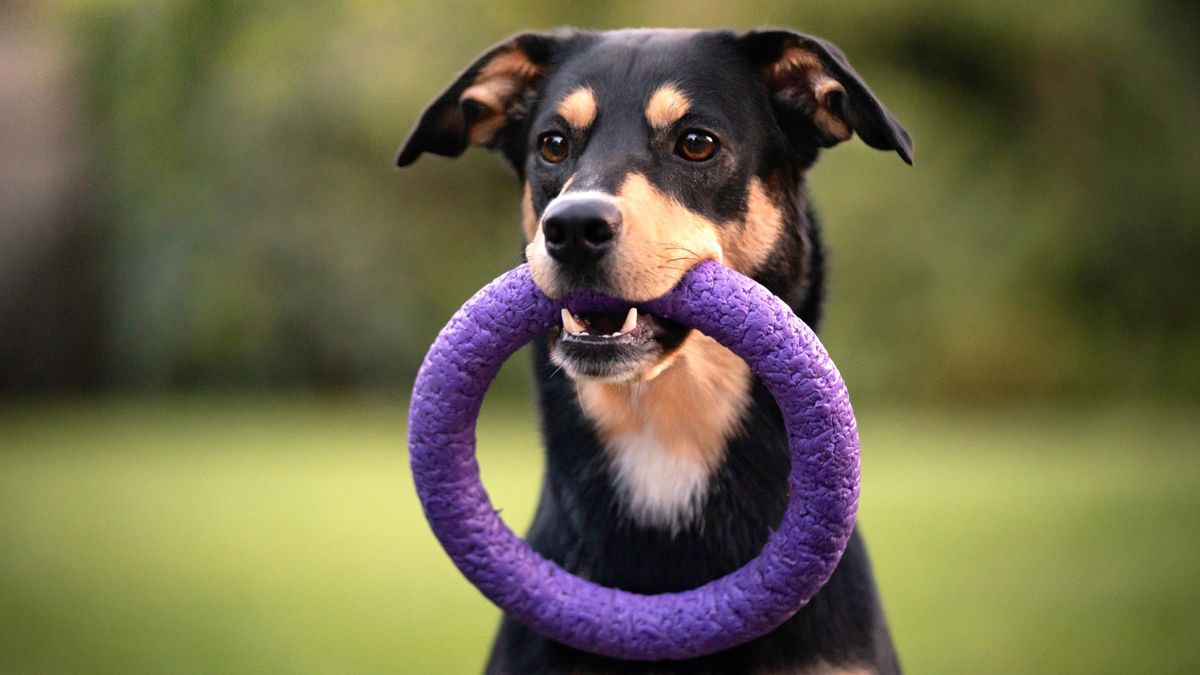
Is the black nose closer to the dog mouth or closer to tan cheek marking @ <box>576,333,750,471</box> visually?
the dog mouth

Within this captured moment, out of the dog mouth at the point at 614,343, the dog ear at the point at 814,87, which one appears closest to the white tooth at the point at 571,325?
the dog mouth at the point at 614,343

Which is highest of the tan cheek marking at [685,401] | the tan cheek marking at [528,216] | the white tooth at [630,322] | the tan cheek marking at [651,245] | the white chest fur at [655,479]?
the tan cheek marking at [651,245]

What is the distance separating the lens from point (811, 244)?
154 inches

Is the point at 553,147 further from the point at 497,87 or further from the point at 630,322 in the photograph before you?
the point at 630,322

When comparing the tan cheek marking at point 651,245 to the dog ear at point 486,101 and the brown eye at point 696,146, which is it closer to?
the brown eye at point 696,146

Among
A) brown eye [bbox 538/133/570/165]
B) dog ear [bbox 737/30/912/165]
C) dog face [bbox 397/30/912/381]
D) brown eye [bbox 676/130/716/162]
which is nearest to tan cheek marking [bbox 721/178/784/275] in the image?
dog face [bbox 397/30/912/381]

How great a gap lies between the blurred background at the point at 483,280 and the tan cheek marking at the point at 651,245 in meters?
5.38

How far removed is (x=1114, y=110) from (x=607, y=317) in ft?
52.0

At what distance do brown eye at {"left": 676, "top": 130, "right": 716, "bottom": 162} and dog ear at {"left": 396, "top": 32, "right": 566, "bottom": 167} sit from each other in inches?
25.5

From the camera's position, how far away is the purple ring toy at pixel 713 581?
3148 millimetres

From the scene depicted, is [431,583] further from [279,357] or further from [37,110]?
[279,357]

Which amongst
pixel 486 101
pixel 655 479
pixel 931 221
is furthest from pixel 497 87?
pixel 931 221

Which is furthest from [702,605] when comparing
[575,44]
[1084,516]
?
[1084,516]

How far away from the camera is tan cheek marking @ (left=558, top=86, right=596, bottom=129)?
376 centimetres
